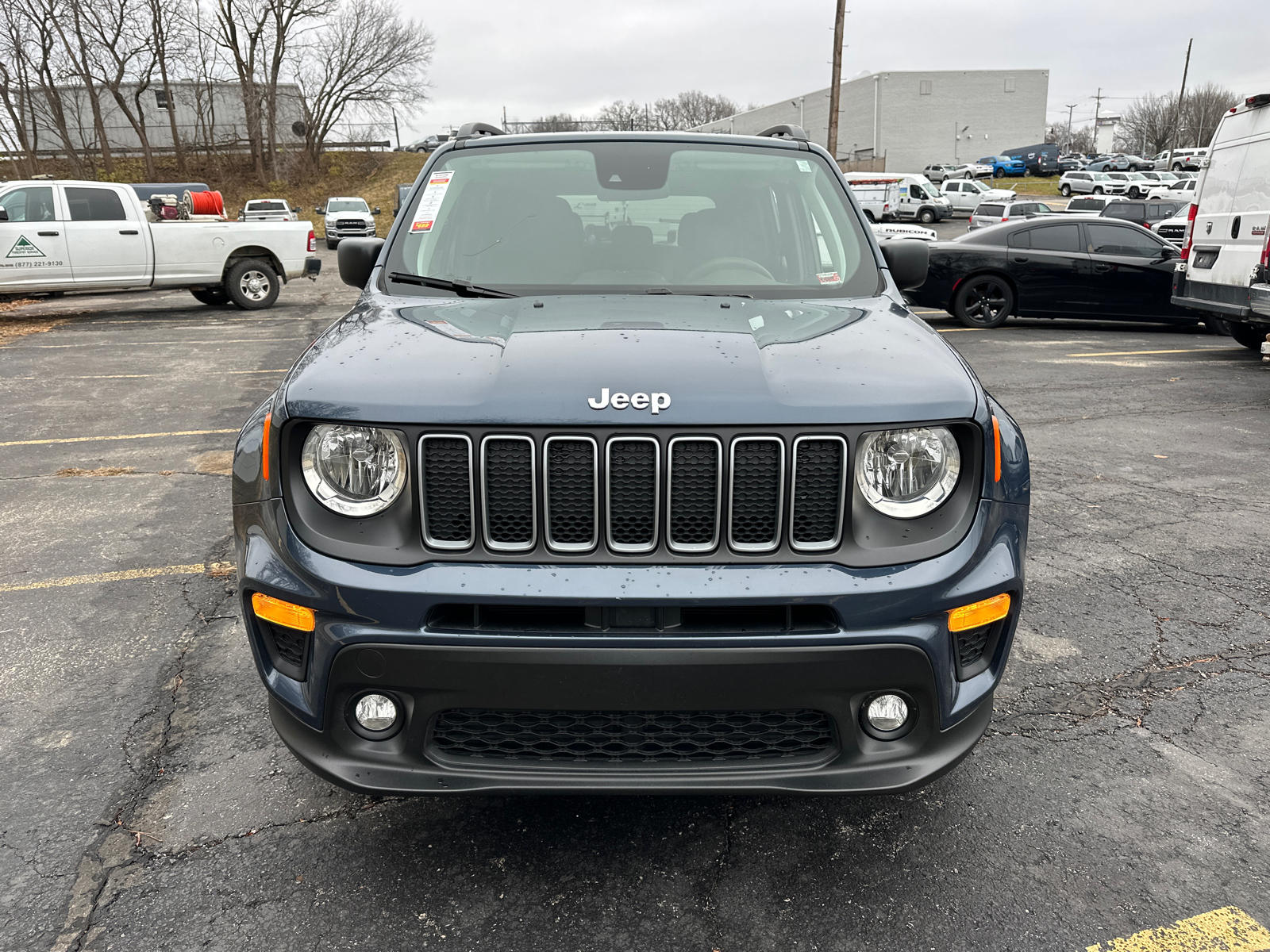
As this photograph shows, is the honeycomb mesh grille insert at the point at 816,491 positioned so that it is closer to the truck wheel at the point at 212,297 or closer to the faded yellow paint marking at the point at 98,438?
the faded yellow paint marking at the point at 98,438

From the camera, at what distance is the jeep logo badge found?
6.64 ft

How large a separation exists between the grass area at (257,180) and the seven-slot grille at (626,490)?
154ft

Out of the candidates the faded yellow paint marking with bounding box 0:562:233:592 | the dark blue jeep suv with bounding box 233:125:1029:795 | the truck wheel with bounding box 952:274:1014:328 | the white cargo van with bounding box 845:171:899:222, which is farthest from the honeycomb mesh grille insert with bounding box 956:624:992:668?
the white cargo van with bounding box 845:171:899:222

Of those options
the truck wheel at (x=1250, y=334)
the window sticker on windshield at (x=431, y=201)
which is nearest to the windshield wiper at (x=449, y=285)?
the window sticker on windshield at (x=431, y=201)

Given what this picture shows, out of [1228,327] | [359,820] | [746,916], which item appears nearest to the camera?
[746,916]

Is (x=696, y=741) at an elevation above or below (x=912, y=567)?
below

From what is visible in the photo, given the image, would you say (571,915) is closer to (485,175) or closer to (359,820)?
(359,820)

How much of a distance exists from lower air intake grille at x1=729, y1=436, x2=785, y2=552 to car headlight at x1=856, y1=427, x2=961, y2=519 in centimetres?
19

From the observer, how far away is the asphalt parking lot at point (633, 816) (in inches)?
86.3

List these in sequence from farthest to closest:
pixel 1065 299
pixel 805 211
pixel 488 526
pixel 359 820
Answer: pixel 1065 299, pixel 805 211, pixel 359 820, pixel 488 526

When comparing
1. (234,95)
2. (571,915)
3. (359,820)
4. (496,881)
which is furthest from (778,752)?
(234,95)

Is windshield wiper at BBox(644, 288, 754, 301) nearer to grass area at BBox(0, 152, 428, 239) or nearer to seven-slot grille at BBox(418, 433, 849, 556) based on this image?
seven-slot grille at BBox(418, 433, 849, 556)

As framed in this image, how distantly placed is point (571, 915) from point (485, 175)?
8.36 feet

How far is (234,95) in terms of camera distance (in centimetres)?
5350
